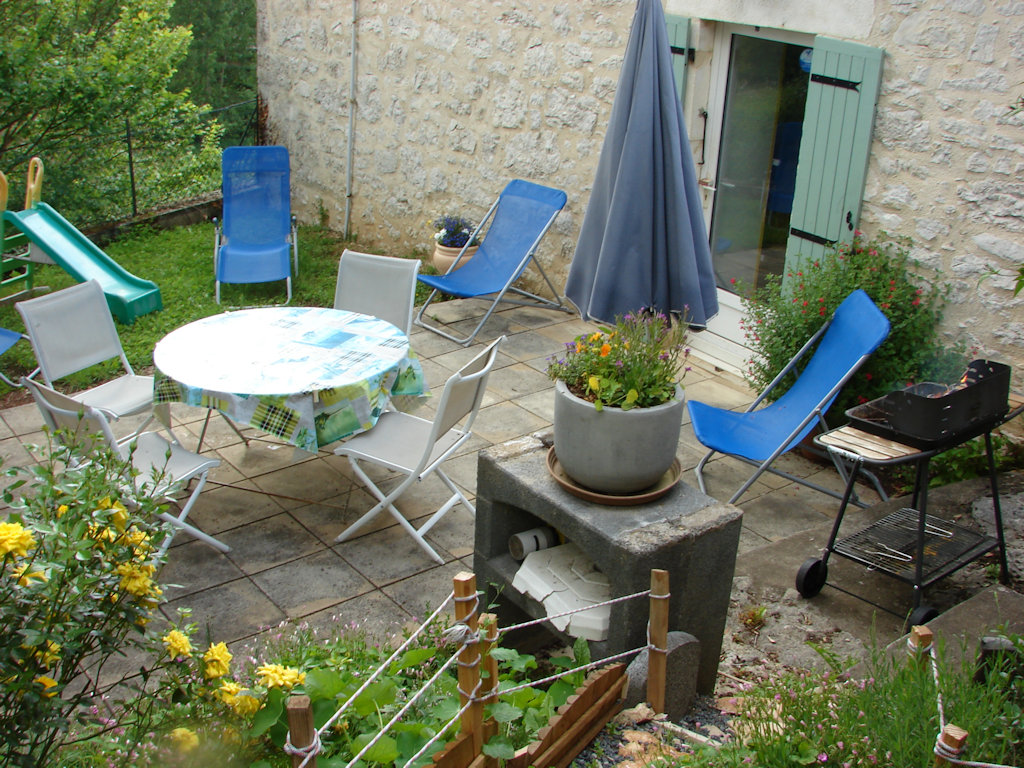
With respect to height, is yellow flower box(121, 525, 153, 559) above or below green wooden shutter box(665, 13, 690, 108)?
below

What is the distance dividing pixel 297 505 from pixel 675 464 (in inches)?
78.0

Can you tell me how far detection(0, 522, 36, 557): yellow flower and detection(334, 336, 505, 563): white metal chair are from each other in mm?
2134

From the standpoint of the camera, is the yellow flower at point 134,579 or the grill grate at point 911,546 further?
the grill grate at point 911,546

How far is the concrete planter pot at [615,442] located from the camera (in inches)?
108

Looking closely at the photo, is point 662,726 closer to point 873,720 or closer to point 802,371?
point 873,720

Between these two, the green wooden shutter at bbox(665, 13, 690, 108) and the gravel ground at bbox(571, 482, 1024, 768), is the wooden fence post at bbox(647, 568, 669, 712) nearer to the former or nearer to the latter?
the gravel ground at bbox(571, 482, 1024, 768)

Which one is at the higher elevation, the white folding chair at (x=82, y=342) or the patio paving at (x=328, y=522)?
the white folding chair at (x=82, y=342)

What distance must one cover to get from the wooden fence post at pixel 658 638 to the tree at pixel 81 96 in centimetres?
846

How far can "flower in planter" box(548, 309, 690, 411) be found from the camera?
277 centimetres

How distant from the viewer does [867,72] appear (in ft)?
15.2

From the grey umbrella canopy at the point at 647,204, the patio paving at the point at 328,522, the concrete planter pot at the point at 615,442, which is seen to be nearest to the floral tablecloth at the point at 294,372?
the patio paving at the point at 328,522

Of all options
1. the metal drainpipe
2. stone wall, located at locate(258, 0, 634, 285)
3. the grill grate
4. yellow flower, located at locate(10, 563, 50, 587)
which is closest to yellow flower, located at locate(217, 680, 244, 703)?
yellow flower, located at locate(10, 563, 50, 587)

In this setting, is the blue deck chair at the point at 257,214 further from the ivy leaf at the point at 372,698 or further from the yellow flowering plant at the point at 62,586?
the yellow flowering plant at the point at 62,586

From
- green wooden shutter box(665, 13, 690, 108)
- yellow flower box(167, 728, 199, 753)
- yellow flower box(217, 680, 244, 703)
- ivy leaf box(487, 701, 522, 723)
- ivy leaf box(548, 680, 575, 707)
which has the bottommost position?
ivy leaf box(548, 680, 575, 707)
